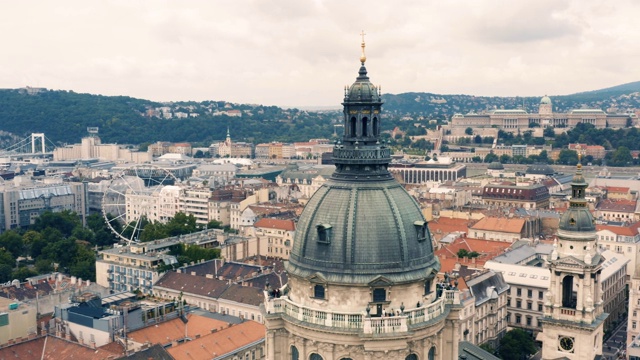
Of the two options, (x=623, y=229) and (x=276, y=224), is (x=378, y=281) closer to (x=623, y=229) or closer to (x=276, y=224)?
(x=623, y=229)

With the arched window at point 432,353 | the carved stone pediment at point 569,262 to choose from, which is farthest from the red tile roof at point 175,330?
the arched window at point 432,353

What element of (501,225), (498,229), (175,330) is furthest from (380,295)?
(501,225)

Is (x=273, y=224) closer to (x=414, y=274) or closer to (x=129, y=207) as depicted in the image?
(x=129, y=207)

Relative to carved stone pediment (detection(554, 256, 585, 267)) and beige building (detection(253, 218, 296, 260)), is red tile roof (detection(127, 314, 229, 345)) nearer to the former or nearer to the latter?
carved stone pediment (detection(554, 256, 585, 267))

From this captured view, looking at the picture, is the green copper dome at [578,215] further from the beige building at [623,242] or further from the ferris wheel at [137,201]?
the ferris wheel at [137,201]

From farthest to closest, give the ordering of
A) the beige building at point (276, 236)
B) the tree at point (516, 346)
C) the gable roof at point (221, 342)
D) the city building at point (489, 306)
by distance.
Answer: the beige building at point (276, 236)
the city building at point (489, 306)
the tree at point (516, 346)
the gable roof at point (221, 342)

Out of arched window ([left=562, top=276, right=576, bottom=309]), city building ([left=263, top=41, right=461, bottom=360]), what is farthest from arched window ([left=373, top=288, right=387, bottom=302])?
arched window ([left=562, top=276, right=576, bottom=309])
